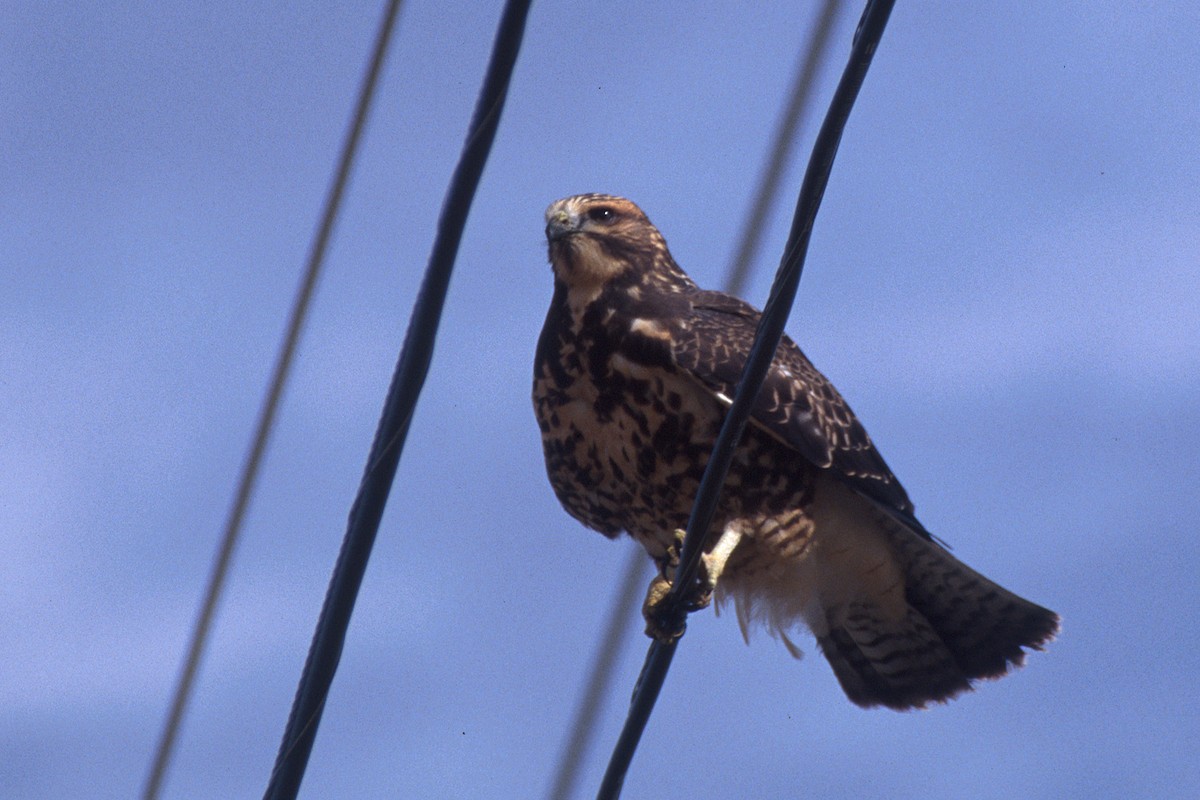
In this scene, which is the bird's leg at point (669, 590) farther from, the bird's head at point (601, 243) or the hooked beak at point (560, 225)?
the hooked beak at point (560, 225)

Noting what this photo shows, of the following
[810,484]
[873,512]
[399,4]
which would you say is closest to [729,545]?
[810,484]

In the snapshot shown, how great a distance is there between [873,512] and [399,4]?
2.37 meters

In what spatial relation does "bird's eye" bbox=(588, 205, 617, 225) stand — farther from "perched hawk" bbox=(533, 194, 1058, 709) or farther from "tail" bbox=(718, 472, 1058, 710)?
"tail" bbox=(718, 472, 1058, 710)

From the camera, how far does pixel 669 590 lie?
401 centimetres

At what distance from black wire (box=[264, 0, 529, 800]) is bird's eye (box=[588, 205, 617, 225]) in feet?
8.15

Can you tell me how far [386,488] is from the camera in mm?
2682

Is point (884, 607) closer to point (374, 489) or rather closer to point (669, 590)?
point (669, 590)

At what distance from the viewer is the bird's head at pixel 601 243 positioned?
4.85m

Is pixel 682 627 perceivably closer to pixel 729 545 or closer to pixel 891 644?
pixel 729 545

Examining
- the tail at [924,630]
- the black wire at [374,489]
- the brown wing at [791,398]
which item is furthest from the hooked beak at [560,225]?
the black wire at [374,489]

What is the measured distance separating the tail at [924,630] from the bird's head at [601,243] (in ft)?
3.97

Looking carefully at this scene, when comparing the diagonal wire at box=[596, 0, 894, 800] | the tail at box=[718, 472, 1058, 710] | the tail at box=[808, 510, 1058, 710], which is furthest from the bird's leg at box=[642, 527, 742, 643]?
the tail at box=[808, 510, 1058, 710]

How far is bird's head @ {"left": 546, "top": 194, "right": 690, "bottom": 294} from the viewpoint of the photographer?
191 inches

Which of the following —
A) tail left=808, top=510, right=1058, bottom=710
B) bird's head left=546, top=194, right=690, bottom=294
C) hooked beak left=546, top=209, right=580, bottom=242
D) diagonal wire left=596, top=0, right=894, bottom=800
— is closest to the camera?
diagonal wire left=596, top=0, right=894, bottom=800
